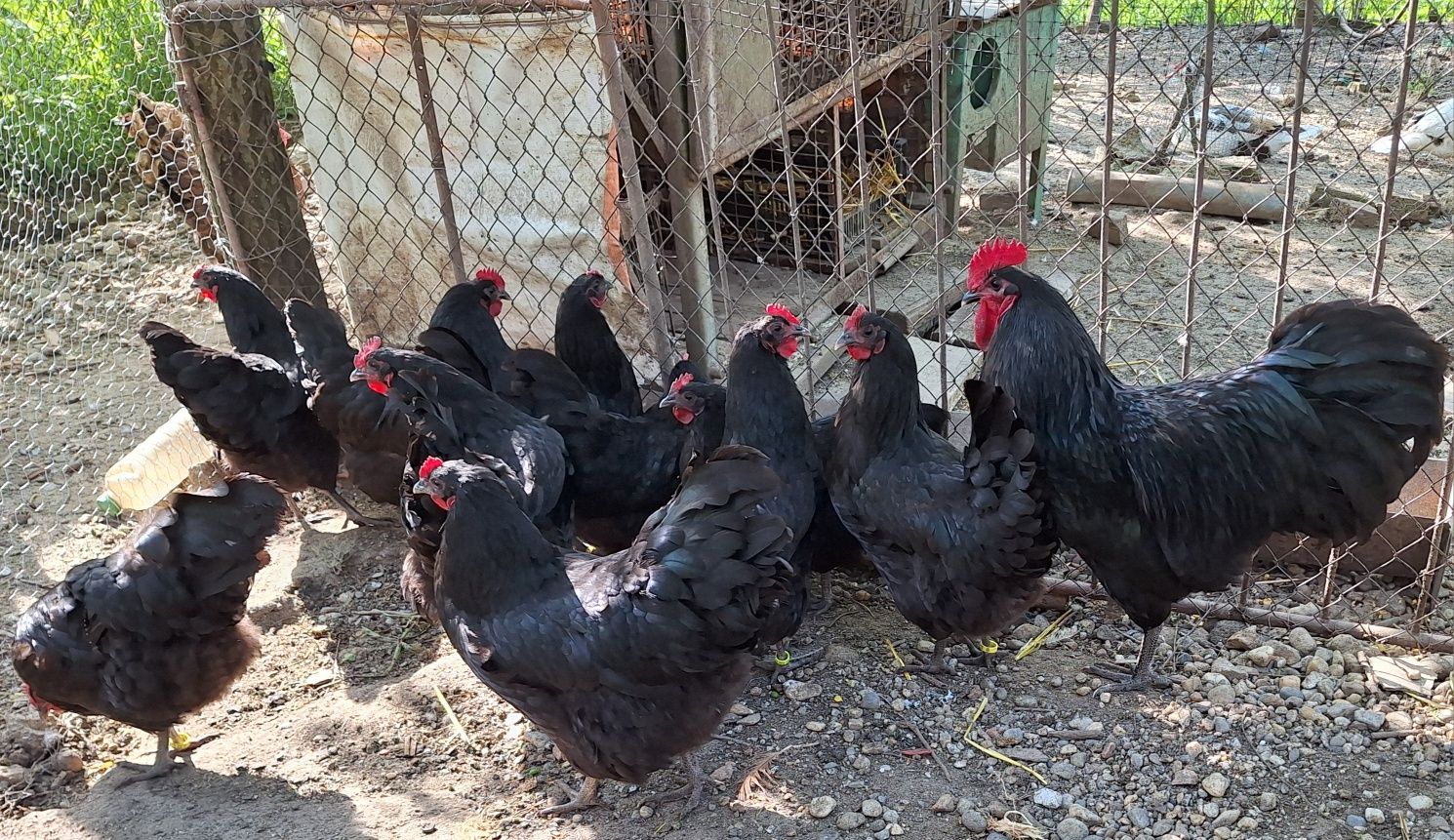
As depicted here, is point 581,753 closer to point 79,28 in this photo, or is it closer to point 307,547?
point 307,547

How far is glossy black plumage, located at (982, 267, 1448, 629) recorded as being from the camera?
347 centimetres

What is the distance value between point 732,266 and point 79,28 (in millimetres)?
5877

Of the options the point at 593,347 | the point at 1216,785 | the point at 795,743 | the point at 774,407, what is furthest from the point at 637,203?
the point at 1216,785

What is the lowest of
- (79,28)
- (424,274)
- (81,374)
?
(81,374)

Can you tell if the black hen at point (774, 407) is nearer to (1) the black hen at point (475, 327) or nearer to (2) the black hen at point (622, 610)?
(2) the black hen at point (622, 610)

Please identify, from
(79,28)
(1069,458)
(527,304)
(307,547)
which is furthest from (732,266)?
(79,28)

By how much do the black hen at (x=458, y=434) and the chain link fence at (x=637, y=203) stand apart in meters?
1.03

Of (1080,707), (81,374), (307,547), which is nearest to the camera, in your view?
(1080,707)

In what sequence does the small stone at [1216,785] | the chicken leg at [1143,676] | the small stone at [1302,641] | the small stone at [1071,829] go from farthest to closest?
1. the small stone at [1302,641]
2. the chicken leg at [1143,676]
3. the small stone at [1216,785]
4. the small stone at [1071,829]

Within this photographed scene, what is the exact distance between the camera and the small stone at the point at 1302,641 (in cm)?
402

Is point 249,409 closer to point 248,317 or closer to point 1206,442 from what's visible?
point 248,317

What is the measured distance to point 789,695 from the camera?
3.96 metres

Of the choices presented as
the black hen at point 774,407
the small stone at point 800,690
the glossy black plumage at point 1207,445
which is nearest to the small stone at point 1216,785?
the glossy black plumage at point 1207,445

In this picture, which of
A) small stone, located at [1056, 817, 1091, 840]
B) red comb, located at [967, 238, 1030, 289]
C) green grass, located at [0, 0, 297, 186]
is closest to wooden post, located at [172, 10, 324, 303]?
green grass, located at [0, 0, 297, 186]
